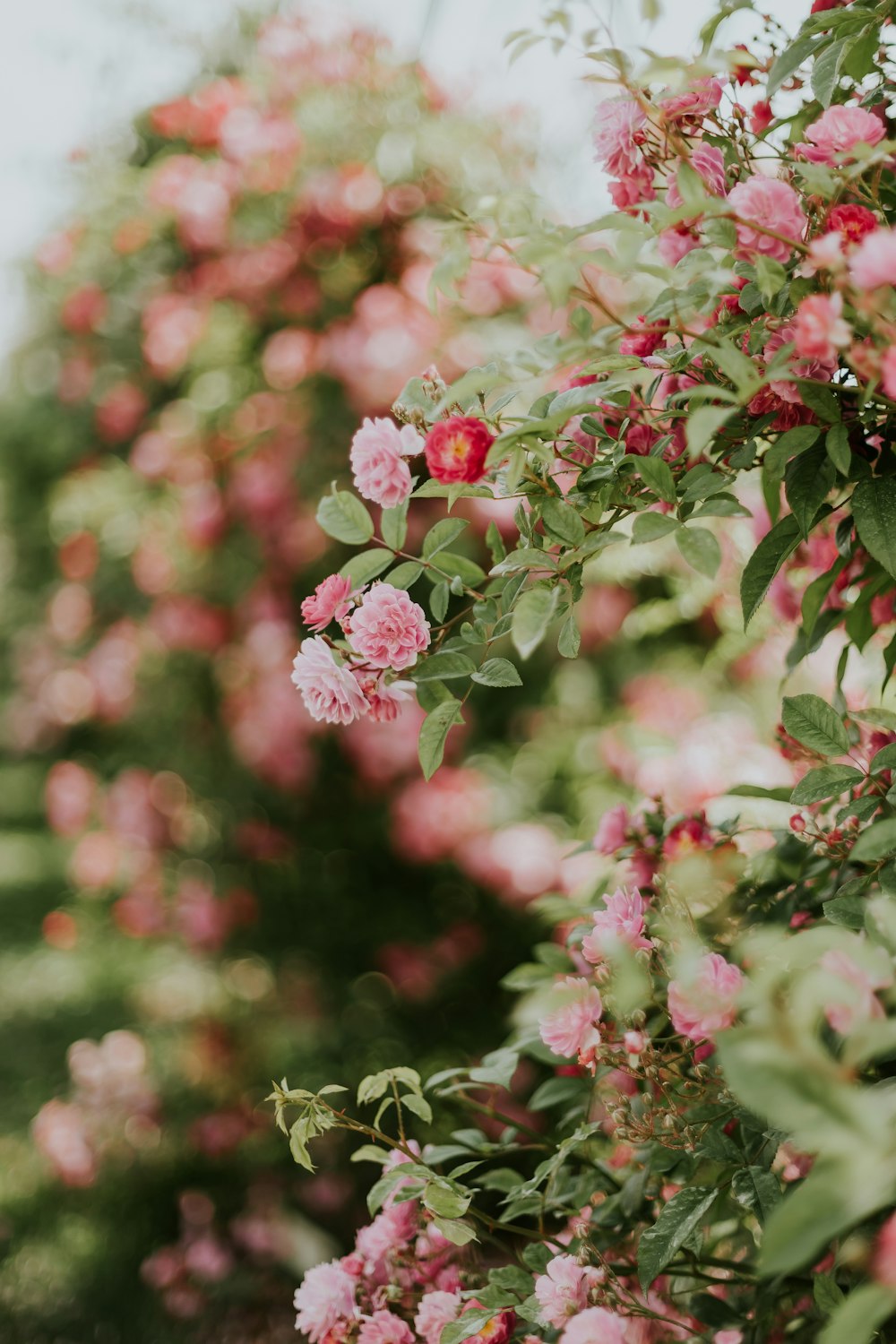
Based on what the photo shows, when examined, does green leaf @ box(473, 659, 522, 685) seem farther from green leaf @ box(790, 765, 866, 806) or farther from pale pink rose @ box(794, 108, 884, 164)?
pale pink rose @ box(794, 108, 884, 164)

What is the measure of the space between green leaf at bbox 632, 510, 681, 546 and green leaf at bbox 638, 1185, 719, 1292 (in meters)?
0.44

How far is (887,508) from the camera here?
661 mm

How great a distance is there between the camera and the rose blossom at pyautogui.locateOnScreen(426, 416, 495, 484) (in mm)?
652

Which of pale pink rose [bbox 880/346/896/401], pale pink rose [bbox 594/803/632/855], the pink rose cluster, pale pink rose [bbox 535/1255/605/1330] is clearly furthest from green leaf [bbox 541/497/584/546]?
pale pink rose [bbox 535/1255/605/1330]

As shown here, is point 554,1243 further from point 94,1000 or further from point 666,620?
point 94,1000

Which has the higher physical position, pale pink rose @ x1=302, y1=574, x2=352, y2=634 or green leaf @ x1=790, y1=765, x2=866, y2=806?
A: green leaf @ x1=790, y1=765, x2=866, y2=806

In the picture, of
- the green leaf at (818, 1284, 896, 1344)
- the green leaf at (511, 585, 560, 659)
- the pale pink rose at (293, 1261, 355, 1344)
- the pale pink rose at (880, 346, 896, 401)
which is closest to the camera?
the green leaf at (818, 1284, 896, 1344)

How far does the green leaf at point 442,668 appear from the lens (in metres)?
0.73

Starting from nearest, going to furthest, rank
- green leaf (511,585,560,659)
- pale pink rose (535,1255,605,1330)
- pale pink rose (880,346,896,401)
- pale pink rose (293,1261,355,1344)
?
pale pink rose (880,346,896,401)
green leaf (511,585,560,659)
pale pink rose (535,1255,605,1330)
pale pink rose (293,1261,355,1344)

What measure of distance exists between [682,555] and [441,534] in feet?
0.58

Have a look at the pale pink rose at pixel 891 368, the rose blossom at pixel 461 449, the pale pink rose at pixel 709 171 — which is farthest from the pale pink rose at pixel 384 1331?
the pale pink rose at pixel 709 171

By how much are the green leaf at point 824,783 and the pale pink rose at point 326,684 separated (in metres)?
0.32

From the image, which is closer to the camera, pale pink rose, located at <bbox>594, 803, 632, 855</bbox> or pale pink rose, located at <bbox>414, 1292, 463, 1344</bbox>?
pale pink rose, located at <bbox>414, 1292, 463, 1344</bbox>

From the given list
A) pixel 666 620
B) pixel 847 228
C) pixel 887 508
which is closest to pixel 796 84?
pixel 847 228
